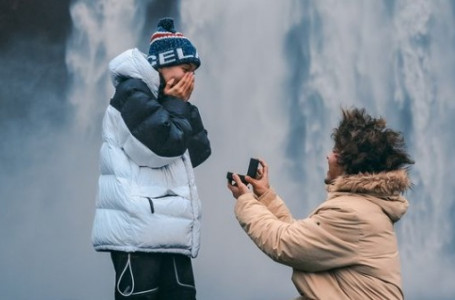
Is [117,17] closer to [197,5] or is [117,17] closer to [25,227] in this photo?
[197,5]

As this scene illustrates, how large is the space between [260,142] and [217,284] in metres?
1.29

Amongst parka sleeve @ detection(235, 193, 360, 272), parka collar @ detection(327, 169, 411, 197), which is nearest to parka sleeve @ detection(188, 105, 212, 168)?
parka sleeve @ detection(235, 193, 360, 272)

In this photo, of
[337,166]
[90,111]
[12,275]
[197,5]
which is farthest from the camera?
[197,5]

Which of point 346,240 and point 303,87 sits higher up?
point 303,87

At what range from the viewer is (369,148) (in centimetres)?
295

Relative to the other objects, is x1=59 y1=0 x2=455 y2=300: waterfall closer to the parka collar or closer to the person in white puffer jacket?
the person in white puffer jacket

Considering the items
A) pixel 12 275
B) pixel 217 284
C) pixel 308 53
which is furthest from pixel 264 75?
pixel 12 275

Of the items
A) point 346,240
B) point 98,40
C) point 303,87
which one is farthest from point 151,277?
point 303,87

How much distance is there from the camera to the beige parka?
2.88 m

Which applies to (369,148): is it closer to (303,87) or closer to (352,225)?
(352,225)

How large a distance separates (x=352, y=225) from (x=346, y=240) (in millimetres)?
49

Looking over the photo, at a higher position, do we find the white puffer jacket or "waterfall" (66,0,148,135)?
"waterfall" (66,0,148,135)

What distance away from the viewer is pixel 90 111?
25.2 ft

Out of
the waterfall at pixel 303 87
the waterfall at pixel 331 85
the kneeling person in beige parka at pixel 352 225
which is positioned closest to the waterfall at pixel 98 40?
the waterfall at pixel 303 87
